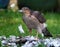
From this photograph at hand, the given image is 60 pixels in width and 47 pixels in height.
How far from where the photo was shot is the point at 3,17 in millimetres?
16125

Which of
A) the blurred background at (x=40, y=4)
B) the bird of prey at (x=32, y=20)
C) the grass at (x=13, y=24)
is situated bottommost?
the bird of prey at (x=32, y=20)

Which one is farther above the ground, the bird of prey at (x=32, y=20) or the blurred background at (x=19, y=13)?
the blurred background at (x=19, y=13)

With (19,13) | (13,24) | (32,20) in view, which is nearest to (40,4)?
(19,13)

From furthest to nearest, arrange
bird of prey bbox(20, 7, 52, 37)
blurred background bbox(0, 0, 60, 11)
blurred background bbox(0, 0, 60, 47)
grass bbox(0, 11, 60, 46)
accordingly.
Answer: blurred background bbox(0, 0, 60, 11) → blurred background bbox(0, 0, 60, 47) → grass bbox(0, 11, 60, 46) → bird of prey bbox(20, 7, 52, 37)

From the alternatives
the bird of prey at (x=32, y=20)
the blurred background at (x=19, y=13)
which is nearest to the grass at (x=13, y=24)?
the blurred background at (x=19, y=13)

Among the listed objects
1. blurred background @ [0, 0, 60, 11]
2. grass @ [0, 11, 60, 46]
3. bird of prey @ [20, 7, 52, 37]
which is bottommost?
bird of prey @ [20, 7, 52, 37]

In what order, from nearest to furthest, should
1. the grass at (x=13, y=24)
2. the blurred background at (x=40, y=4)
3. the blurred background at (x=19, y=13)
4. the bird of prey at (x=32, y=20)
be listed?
1. the bird of prey at (x=32, y=20)
2. the grass at (x=13, y=24)
3. the blurred background at (x=19, y=13)
4. the blurred background at (x=40, y=4)

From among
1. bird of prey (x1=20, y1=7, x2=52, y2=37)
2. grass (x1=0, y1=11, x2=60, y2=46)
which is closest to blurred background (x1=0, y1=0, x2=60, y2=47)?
grass (x1=0, y1=11, x2=60, y2=46)

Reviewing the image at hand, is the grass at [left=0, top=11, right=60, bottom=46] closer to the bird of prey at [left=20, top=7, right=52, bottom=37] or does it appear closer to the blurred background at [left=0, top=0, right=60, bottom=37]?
the blurred background at [left=0, top=0, right=60, bottom=37]

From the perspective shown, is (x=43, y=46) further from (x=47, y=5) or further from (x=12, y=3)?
(x=47, y=5)

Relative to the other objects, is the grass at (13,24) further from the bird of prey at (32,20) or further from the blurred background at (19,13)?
the bird of prey at (32,20)

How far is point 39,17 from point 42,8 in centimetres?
1011

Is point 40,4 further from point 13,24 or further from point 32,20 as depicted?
point 32,20

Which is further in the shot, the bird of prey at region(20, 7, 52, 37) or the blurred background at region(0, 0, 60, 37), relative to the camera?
the blurred background at region(0, 0, 60, 37)
